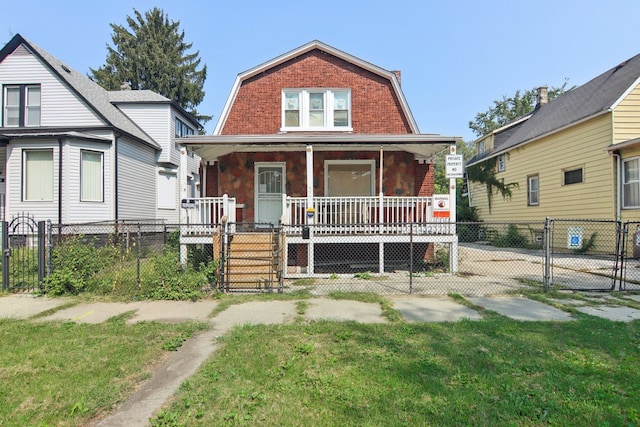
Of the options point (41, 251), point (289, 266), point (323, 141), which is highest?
point (323, 141)

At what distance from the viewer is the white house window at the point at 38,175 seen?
12.6 metres

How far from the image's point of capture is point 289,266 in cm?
1012

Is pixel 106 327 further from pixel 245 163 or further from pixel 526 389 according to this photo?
pixel 245 163

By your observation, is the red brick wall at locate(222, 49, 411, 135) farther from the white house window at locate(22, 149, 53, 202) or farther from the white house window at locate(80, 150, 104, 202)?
the white house window at locate(22, 149, 53, 202)

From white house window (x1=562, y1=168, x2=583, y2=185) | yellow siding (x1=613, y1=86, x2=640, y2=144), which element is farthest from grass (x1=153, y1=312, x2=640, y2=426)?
white house window (x1=562, y1=168, x2=583, y2=185)

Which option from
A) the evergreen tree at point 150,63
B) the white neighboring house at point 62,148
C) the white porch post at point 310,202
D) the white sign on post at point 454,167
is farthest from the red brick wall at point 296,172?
the evergreen tree at point 150,63

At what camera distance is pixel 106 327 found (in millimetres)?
4879

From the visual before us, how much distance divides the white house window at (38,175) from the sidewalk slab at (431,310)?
514 inches

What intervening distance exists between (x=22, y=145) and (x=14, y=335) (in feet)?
36.4

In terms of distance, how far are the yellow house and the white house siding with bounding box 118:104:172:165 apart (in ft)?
57.1

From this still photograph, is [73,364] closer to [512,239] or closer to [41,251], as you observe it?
[41,251]

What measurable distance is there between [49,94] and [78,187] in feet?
13.8

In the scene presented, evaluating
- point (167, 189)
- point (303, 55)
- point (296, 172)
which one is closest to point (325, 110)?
point (303, 55)

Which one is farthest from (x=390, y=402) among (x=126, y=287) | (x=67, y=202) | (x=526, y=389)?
(x=67, y=202)
